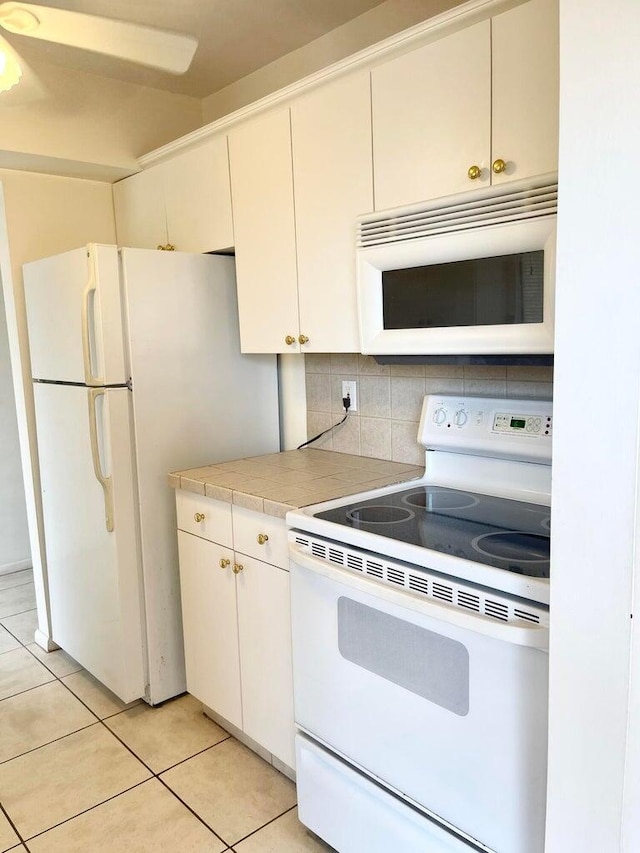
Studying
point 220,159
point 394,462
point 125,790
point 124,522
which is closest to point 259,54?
point 220,159

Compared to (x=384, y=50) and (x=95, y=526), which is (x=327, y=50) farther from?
(x=95, y=526)

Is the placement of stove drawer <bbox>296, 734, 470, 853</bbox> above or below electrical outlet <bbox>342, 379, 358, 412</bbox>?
below

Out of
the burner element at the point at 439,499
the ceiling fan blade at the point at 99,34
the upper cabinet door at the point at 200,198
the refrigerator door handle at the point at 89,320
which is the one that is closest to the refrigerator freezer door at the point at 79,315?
the refrigerator door handle at the point at 89,320

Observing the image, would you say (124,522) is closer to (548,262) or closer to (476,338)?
(476,338)

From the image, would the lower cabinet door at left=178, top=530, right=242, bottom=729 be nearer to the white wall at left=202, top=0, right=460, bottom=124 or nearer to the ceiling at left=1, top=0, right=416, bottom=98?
the ceiling at left=1, top=0, right=416, bottom=98

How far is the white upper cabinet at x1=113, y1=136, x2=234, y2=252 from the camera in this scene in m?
2.42

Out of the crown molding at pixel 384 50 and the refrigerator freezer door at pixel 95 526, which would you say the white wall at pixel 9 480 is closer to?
the refrigerator freezer door at pixel 95 526

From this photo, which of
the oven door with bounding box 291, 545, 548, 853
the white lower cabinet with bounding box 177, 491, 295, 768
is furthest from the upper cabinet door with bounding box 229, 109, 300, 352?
the oven door with bounding box 291, 545, 548, 853

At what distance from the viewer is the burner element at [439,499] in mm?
1797

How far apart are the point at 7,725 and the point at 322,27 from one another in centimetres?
287

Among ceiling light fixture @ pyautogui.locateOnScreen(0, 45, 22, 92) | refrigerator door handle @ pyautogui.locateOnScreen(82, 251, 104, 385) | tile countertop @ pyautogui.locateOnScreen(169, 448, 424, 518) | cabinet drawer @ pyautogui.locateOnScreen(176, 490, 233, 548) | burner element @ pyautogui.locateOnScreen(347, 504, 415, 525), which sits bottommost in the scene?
cabinet drawer @ pyautogui.locateOnScreen(176, 490, 233, 548)

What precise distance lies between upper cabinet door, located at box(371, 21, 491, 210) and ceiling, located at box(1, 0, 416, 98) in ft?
2.02

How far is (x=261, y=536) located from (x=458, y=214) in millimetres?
1051

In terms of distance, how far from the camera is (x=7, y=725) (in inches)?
96.0
